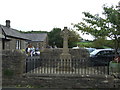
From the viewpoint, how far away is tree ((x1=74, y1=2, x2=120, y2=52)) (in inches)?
355

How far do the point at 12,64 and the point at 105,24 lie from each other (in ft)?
20.4

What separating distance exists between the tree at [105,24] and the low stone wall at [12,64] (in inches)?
194

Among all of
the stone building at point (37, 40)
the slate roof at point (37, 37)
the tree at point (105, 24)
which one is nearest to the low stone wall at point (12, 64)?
the tree at point (105, 24)

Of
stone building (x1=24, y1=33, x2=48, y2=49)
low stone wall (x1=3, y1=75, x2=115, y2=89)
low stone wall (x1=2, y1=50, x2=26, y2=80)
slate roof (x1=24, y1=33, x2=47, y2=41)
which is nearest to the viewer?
low stone wall (x1=3, y1=75, x2=115, y2=89)

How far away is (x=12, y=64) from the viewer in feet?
25.9

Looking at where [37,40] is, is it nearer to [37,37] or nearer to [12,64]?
[37,37]

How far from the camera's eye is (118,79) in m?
7.36

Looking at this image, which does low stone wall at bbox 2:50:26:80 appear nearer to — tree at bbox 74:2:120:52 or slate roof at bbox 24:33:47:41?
tree at bbox 74:2:120:52

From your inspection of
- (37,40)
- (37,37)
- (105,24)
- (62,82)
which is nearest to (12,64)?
(62,82)

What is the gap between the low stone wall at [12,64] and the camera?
25.7ft

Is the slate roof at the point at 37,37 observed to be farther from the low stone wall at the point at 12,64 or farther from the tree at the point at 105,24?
the low stone wall at the point at 12,64

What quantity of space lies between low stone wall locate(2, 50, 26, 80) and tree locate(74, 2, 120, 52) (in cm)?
493

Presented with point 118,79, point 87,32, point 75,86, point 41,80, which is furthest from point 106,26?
point 41,80

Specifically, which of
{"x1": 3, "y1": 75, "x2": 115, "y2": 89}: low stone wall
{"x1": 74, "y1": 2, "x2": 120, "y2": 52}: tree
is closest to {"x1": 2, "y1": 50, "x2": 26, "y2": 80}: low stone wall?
{"x1": 3, "y1": 75, "x2": 115, "y2": 89}: low stone wall
